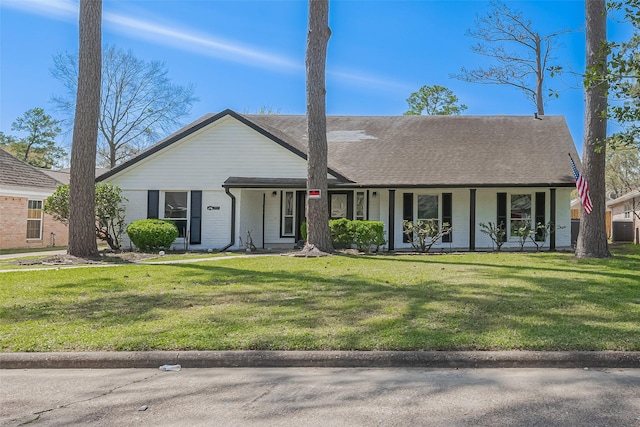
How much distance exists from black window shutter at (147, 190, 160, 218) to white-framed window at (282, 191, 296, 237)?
193 inches

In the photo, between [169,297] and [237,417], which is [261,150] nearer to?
[169,297]

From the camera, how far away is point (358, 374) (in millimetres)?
4465

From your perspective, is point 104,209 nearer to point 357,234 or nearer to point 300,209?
point 300,209

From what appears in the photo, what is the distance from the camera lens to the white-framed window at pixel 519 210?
62.2 feet

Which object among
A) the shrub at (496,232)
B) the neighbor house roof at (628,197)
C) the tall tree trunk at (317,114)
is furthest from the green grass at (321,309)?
the neighbor house roof at (628,197)

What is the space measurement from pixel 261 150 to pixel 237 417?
1567 centimetres

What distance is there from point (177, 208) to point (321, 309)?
13140 millimetres

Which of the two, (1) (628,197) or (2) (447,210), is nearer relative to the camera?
(2) (447,210)

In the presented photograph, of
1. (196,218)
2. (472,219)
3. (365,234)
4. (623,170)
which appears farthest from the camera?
(623,170)

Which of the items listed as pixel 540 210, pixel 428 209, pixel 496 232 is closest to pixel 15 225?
pixel 428 209

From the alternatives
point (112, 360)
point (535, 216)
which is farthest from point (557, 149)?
point (112, 360)

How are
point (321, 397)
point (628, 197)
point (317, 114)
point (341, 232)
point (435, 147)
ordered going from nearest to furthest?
point (321, 397) < point (317, 114) < point (341, 232) < point (435, 147) < point (628, 197)

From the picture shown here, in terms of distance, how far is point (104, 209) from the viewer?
17109 millimetres

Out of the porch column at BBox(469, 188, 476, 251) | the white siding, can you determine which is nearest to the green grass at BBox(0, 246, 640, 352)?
the porch column at BBox(469, 188, 476, 251)
